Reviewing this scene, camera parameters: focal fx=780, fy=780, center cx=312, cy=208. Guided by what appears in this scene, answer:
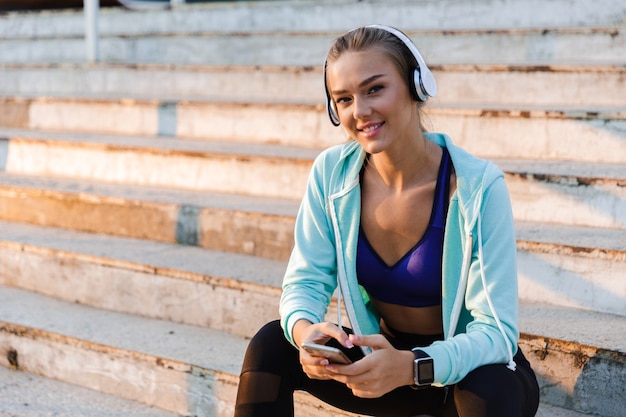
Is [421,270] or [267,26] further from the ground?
[267,26]

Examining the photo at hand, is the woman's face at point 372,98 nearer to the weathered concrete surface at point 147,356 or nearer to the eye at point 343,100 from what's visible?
the eye at point 343,100

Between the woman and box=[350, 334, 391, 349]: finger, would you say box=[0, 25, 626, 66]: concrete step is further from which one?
box=[350, 334, 391, 349]: finger

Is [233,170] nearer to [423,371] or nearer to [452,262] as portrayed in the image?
[452,262]

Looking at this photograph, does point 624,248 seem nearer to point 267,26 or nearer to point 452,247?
point 452,247

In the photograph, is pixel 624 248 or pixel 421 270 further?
pixel 624 248

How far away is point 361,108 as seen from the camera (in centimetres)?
188

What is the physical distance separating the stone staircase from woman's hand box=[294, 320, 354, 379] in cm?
52

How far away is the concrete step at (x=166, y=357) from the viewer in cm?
218

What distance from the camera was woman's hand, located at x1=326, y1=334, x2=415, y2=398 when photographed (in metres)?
1.71

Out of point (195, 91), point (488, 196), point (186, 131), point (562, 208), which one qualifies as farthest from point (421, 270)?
point (195, 91)

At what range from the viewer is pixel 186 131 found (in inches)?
158

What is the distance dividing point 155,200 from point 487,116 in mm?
1425

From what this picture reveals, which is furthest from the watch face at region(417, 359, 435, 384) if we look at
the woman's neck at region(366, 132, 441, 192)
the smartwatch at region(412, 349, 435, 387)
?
the woman's neck at region(366, 132, 441, 192)

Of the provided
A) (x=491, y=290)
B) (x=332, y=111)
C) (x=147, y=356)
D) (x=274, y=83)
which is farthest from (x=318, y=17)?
(x=491, y=290)
